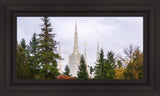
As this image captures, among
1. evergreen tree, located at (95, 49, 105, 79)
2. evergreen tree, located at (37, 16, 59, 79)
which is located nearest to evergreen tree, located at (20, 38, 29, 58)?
evergreen tree, located at (37, 16, 59, 79)

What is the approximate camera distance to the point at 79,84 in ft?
4.01

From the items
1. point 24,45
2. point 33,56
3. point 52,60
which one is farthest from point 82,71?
point 24,45

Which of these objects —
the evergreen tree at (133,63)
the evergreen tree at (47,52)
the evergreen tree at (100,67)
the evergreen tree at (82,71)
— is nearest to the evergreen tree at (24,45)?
the evergreen tree at (47,52)

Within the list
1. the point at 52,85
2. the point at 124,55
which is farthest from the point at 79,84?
the point at 124,55

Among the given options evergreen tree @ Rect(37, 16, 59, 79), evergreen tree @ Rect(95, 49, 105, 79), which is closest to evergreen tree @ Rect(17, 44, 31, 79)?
evergreen tree @ Rect(37, 16, 59, 79)

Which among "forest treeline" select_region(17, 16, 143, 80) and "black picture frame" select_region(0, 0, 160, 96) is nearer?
"black picture frame" select_region(0, 0, 160, 96)

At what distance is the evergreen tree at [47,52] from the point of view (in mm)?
1437

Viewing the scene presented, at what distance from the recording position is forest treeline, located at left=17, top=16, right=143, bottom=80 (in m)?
1.42

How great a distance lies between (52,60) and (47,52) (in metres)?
0.09

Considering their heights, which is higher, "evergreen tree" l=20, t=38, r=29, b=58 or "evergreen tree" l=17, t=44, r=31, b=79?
"evergreen tree" l=20, t=38, r=29, b=58

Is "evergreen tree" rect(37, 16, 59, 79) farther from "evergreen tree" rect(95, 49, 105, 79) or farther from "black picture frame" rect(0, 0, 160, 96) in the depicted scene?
"evergreen tree" rect(95, 49, 105, 79)

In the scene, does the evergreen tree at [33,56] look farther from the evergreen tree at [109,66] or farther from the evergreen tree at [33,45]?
the evergreen tree at [109,66]
